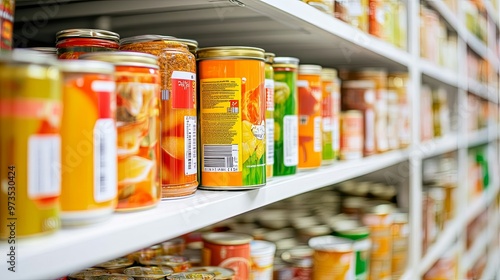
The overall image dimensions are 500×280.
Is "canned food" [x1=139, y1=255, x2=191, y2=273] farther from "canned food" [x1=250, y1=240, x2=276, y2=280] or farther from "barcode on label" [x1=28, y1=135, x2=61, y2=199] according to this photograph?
"barcode on label" [x1=28, y1=135, x2=61, y2=199]

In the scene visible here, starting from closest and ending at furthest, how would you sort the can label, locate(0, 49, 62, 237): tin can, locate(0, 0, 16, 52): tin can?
1. locate(0, 49, 62, 237): tin can
2. locate(0, 0, 16, 52): tin can
3. the can label

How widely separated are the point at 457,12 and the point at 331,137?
1.73 meters

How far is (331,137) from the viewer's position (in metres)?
1.39

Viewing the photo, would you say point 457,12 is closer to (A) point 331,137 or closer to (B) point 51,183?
(A) point 331,137

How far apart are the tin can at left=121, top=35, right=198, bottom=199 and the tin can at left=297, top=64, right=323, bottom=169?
47 centimetres

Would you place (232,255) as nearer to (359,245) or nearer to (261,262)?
(261,262)

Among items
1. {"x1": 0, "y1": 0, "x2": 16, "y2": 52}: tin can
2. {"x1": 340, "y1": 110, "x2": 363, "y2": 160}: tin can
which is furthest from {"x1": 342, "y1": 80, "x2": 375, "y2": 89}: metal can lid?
{"x1": 0, "y1": 0, "x2": 16, "y2": 52}: tin can

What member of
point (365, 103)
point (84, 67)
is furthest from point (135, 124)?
point (365, 103)

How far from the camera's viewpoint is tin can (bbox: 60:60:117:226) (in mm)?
537

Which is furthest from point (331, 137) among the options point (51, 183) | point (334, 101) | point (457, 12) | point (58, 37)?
point (457, 12)

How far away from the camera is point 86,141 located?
54 cm

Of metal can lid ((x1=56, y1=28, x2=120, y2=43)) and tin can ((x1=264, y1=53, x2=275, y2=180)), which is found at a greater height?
metal can lid ((x1=56, y1=28, x2=120, y2=43))

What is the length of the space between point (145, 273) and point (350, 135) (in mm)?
779

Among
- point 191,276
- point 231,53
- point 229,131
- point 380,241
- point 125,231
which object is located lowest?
point 380,241
